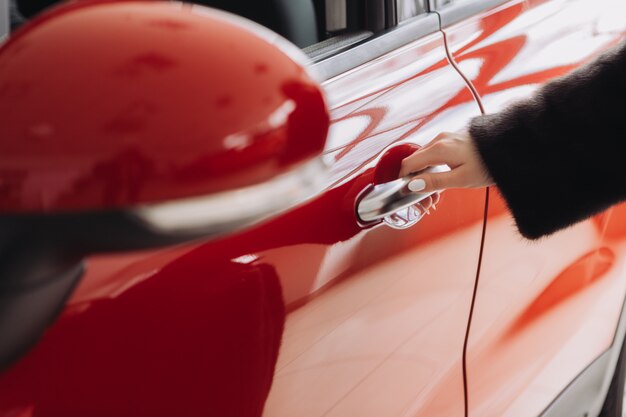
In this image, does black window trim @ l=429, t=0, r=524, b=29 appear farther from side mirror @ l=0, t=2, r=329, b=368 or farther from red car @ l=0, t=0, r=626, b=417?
side mirror @ l=0, t=2, r=329, b=368

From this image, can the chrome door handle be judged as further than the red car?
Yes

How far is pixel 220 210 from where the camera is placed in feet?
2.11

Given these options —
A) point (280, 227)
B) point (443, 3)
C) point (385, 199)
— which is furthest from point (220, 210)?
point (443, 3)

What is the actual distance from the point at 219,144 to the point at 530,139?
0.87m

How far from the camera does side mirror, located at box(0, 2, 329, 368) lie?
2.02ft

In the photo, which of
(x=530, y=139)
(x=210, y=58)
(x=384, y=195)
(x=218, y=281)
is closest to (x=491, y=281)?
(x=530, y=139)

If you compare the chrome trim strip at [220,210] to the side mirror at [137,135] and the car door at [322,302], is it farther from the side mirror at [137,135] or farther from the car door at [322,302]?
the car door at [322,302]

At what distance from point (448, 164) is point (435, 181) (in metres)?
0.06

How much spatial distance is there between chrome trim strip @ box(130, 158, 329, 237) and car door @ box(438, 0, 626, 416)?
2.91 feet

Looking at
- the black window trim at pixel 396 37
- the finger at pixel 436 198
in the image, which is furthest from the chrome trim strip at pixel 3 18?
the finger at pixel 436 198

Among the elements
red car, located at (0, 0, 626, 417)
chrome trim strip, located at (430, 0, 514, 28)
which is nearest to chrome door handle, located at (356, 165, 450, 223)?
red car, located at (0, 0, 626, 417)

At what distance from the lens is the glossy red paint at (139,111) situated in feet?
2.02

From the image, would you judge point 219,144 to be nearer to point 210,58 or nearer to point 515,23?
point 210,58

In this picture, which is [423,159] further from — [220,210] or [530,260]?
[220,210]
